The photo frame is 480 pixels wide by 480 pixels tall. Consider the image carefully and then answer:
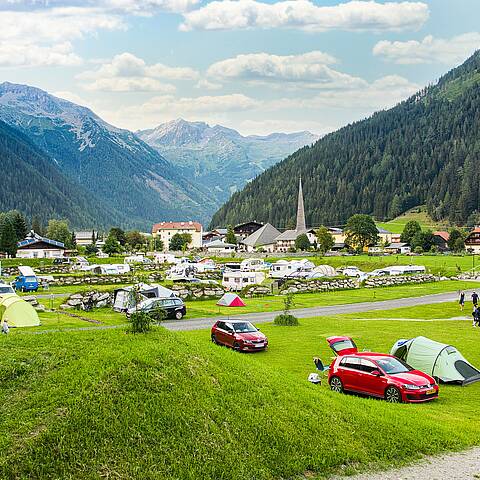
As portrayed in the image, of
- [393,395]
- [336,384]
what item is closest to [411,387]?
[393,395]

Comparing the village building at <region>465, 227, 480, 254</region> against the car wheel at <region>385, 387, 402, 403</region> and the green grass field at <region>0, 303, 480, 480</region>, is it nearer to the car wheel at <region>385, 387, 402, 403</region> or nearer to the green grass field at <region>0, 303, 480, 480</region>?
the car wheel at <region>385, 387, 402, 403</region>

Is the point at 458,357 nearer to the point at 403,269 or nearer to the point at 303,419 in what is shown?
the point at 303,419

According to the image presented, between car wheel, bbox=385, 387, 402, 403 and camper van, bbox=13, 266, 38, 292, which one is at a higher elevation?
car wheel, bbox=385, 387, 402, 403

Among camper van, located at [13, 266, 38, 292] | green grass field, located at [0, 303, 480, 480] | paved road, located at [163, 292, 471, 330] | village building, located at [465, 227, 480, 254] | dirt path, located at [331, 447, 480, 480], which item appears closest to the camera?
green grass field, located at [0, 303, 480, 480]

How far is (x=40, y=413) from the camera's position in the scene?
1195 cm

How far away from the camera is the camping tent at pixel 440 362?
22.7 m

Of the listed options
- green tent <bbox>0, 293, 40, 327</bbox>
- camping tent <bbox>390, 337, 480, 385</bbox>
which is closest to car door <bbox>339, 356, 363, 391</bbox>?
camping tent <bbox>390, 337, 480, 385</bbox>

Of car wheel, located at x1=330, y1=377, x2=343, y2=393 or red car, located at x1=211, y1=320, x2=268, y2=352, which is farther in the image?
red car, located at x1=211, y1=320, x2=268, y2=352

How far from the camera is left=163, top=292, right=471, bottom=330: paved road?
3809 cm

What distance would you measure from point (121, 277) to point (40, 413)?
59320mm

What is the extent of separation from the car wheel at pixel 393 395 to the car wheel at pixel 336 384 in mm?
1674

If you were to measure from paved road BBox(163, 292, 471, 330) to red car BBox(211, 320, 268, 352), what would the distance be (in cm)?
696

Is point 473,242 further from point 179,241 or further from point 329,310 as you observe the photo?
point 329,310

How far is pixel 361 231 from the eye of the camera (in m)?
141
